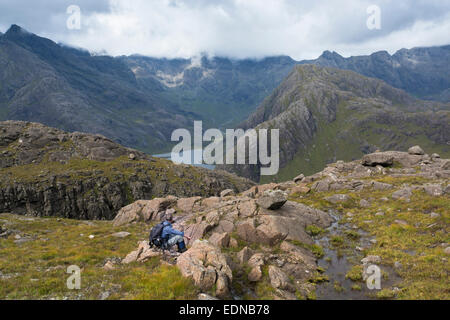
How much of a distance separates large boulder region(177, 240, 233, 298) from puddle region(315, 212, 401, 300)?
6.89m

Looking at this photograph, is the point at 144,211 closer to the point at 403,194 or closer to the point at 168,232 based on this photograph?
the point at 168,232

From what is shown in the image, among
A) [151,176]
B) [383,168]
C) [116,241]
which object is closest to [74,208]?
[151,176]

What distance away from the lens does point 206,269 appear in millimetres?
15406

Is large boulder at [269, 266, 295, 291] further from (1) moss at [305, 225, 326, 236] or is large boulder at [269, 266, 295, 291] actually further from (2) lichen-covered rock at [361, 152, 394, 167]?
(2) lichen-covered rock at [361, 152, 394, 167]

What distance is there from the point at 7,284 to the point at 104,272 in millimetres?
5622

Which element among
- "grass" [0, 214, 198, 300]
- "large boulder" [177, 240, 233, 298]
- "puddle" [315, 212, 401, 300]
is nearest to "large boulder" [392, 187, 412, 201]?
"puddle" [315, 212, 401, 300]

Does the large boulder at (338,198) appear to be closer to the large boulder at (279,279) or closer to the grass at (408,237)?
the grass at (408,237)

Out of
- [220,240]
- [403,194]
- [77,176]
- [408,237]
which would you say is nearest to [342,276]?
[408,237]

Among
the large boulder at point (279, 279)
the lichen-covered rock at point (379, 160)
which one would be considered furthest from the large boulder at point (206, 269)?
the lichen-covered rock at point (379, 160)

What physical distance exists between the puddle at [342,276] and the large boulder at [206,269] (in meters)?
6.89

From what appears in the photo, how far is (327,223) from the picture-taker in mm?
30266

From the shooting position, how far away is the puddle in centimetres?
1645

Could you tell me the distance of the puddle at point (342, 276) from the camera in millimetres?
16453

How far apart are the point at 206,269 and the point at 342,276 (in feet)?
37.7
